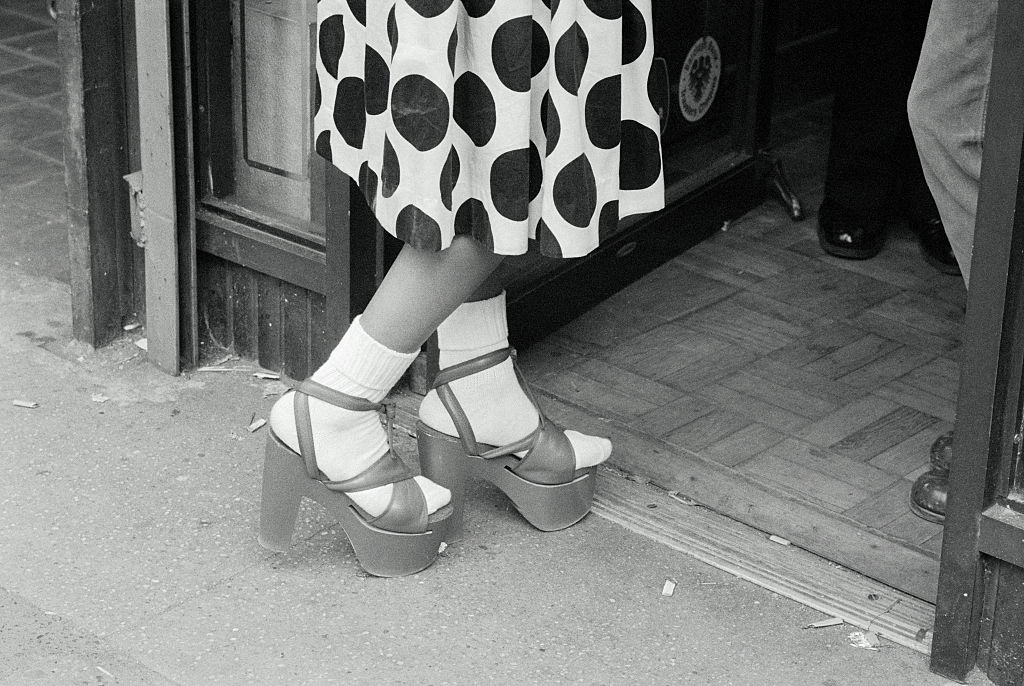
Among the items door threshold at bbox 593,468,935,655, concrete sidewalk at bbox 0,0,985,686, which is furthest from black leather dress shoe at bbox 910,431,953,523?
concrete sidewalk at bbox 0,0,985,686

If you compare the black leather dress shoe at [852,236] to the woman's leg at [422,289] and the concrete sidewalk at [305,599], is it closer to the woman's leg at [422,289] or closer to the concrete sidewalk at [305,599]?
the concrete sidewalk at [305,599]

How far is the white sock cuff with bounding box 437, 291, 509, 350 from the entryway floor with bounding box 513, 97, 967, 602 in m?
0.46

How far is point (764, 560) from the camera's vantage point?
234 cm

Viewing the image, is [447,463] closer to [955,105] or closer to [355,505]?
[355,505]

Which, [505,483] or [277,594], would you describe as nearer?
[277,594]

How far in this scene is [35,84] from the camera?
4.53 metres

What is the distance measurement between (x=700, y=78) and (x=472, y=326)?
1.51 metres

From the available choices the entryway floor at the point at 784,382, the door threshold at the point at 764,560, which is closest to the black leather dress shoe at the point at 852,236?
the entryway floor at the point at 784,382

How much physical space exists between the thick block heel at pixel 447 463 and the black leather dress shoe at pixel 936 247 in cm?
165

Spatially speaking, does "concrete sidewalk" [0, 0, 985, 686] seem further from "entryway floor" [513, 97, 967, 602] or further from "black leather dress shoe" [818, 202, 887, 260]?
"black leather dress shoe" [818, 202, 887, 260]

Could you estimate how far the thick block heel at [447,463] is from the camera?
2328 mm

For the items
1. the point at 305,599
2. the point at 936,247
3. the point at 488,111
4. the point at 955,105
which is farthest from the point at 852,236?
the point at 305,599

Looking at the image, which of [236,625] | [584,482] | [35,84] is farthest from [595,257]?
[35,84]

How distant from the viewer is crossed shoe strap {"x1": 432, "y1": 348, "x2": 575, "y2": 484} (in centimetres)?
230
